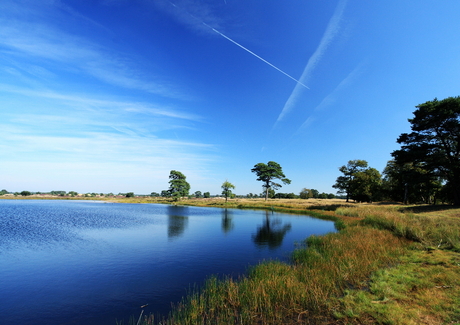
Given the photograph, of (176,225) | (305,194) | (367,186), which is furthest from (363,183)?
(176,225)

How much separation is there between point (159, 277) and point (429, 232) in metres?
20.5

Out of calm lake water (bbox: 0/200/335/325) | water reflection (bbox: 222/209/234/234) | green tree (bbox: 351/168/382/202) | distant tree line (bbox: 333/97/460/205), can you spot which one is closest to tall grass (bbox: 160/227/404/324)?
calm lake water (bbox: 0/200/335/325)

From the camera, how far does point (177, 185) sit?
7962 centimetres

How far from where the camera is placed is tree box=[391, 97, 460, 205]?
1160 inches

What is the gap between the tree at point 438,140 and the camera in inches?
1160

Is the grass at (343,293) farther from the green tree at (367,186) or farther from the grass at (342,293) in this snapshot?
the green tree at (367,186)

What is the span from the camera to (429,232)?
50.4 ft

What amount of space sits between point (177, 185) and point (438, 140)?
75.3 meters

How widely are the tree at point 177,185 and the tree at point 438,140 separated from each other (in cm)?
6960

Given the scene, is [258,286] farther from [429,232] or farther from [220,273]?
[429,232]

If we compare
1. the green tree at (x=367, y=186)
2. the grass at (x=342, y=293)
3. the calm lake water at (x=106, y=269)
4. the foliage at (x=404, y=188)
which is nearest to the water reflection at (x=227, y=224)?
the calm lake water at (x=106, y=269)

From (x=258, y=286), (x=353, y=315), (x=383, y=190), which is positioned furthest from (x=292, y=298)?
(x=383, y=190)

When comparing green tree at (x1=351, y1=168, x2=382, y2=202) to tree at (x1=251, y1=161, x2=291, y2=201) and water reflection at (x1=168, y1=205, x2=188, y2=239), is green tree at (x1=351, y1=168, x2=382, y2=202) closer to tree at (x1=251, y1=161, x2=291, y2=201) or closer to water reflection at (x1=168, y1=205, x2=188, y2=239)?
tree at (x1=251, y1=161, x2=291, y2=201)

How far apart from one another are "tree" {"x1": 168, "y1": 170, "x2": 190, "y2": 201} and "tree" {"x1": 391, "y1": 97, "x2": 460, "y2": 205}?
69.6m
